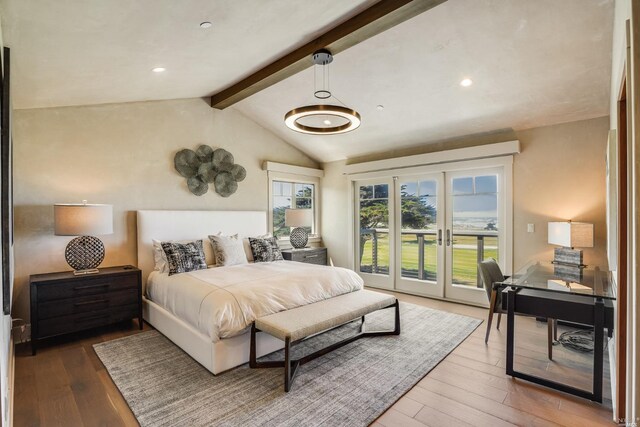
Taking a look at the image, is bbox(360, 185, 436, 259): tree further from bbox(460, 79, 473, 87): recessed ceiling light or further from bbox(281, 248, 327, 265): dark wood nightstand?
bbox(460, 79, 473, 87): recessed ceiling light

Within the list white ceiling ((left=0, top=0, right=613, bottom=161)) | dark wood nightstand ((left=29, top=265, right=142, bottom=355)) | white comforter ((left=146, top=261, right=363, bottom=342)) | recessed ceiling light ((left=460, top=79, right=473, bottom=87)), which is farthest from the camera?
recessed ceiling light ((left=460, top=79, right=473, bottom=87))

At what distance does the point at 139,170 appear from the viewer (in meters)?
4.25

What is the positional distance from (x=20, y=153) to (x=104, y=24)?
2.16 m

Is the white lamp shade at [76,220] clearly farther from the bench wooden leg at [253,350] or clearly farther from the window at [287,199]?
the window at [287,199]

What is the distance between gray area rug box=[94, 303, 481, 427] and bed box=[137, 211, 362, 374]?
16cm

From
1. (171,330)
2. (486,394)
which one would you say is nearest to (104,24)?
(171,330)

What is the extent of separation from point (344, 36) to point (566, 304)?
286 centimetres

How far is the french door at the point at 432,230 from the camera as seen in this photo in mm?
4582

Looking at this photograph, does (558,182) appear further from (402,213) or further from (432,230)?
(402,213)

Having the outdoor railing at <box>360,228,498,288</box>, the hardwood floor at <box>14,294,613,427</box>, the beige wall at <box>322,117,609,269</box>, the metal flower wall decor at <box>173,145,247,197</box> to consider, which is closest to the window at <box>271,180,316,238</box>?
the metal flower wall decor at <box>173,145,247,197</box>

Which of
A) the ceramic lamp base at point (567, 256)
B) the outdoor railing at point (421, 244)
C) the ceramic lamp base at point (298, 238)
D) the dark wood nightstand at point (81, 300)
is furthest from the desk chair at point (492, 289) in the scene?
the dark wood nightstand at point (81, 300)

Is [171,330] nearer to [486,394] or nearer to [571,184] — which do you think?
[486,394]

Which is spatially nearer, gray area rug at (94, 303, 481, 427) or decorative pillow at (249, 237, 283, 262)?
gray area rug at (94, 303, 481, 427)

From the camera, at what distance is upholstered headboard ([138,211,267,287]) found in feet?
13.5
